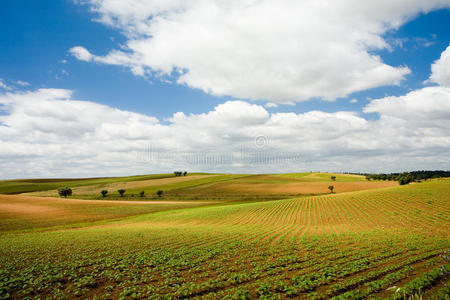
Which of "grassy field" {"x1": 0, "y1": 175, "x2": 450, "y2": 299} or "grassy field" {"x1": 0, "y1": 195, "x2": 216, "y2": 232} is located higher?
"grassy field" {"x1": 0, "y1": 175, "x2": 450, "y2": 299}

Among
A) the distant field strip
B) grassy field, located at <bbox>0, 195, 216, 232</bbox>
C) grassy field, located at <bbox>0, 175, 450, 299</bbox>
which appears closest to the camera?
grassy field, located at <bbox>0, 175, 450, 299</bbox>

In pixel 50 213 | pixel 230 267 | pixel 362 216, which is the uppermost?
pixel 230 267

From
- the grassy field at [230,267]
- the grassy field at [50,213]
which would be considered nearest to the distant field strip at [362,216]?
the grassy field at [230,267]

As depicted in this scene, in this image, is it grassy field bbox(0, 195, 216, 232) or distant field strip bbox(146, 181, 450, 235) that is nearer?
distant field strip bbox(146, 181, 450, 235)

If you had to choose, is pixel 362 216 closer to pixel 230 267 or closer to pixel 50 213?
pixel 230 267

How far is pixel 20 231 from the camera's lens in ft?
125

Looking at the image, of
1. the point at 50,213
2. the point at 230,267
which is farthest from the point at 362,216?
the point at 50,213

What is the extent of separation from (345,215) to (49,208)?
2684 inches

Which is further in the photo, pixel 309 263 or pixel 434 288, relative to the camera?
pixel 309 263

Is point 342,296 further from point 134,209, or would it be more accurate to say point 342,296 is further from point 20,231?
point 134,209

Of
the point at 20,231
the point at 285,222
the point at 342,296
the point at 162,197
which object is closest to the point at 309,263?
the point at 342,296

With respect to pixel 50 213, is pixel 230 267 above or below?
above

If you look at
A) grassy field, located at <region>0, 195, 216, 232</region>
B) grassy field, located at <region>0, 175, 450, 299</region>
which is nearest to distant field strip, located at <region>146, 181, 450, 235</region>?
grassy field, located at <region>0, 175, 450, 299</region>

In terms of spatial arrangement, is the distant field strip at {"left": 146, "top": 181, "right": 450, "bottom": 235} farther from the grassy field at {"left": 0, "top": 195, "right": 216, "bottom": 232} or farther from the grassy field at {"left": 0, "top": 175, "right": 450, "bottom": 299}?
the grassy field at {"left": 0, "top": 195, "right": 216, "bottom": 232}
